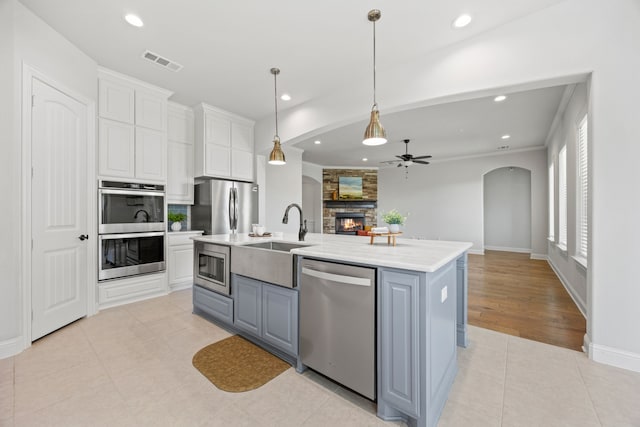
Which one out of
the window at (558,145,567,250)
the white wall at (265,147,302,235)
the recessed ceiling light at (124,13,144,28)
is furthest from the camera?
the white wall at (265,147,302,235)

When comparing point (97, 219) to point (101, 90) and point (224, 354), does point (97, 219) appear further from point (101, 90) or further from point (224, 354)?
point (224, 354)

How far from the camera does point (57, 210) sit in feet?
8.55

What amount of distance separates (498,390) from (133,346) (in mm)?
2897

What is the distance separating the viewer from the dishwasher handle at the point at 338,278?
1515 millimetres

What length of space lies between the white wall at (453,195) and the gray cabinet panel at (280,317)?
7.23 meters

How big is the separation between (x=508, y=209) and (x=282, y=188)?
6780 mm

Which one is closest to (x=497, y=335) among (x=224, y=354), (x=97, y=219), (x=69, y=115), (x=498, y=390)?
(x=498, y=390)

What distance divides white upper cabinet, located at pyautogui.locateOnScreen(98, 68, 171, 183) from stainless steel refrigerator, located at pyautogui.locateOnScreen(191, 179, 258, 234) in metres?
0.70

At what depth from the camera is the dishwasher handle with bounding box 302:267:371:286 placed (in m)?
1.51

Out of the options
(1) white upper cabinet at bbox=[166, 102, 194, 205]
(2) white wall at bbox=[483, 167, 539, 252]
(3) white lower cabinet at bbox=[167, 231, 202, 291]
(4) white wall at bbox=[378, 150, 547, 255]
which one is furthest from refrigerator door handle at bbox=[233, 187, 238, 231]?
(2) white wall at bbox=[483, 167, 539, 252]

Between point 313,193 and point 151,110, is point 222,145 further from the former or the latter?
point 313,193

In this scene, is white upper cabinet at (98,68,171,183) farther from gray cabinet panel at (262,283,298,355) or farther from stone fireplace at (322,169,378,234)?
stone fireplace at (322,169,378,234)

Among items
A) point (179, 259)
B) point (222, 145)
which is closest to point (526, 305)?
point (179, 259)

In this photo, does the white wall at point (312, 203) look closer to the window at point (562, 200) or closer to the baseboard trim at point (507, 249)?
the baseboard trim at point (507, 249)
